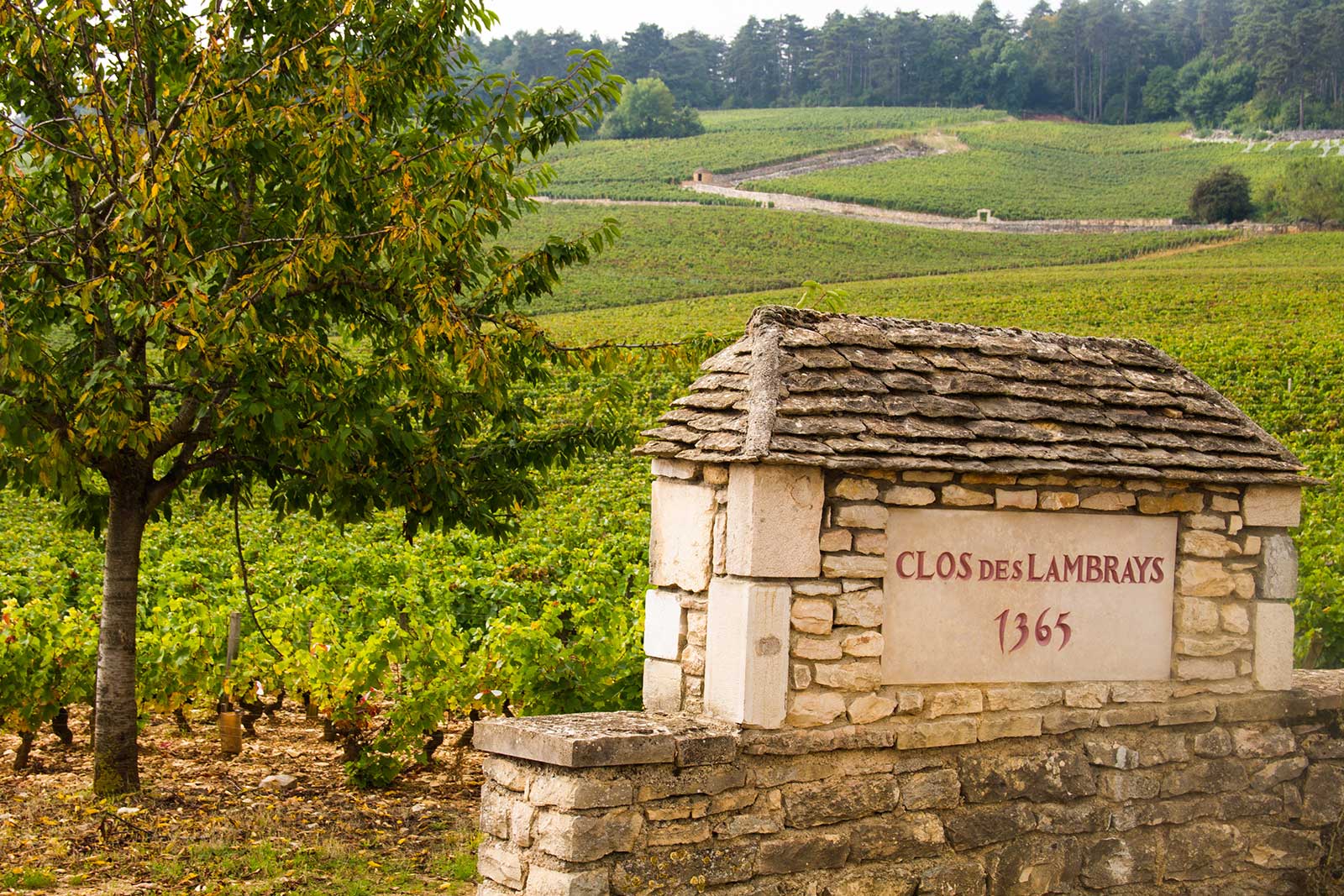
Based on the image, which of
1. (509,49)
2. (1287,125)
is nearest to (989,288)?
(1287,125)

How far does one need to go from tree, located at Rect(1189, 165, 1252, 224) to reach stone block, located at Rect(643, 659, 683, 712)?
62.2 m

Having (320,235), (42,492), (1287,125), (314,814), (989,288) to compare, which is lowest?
(314,814)

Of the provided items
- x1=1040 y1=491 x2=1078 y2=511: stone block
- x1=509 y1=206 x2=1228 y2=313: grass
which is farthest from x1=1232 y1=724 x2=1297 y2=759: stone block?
x1=509 y1=206 x2=1228 y2=313: grass

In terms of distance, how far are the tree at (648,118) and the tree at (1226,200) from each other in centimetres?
4791

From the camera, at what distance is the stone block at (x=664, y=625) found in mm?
5523

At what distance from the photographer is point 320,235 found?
20.2ft

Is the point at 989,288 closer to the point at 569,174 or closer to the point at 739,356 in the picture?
the point at 739,356

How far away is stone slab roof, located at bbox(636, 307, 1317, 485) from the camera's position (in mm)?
5250

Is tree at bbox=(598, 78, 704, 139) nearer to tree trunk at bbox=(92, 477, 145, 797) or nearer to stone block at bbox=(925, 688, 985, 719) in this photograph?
tree trunk at bbox=(92, 477, 145, 797)

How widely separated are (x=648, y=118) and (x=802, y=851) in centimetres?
9909

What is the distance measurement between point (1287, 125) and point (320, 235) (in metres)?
97.8

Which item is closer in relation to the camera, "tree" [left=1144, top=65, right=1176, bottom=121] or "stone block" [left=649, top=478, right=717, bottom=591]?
"stone block" [left=649, top=478, right=717, bottom=591]

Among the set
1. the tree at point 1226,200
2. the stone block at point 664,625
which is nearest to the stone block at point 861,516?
the stone block at point 664,625

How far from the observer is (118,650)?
23.3 feet
